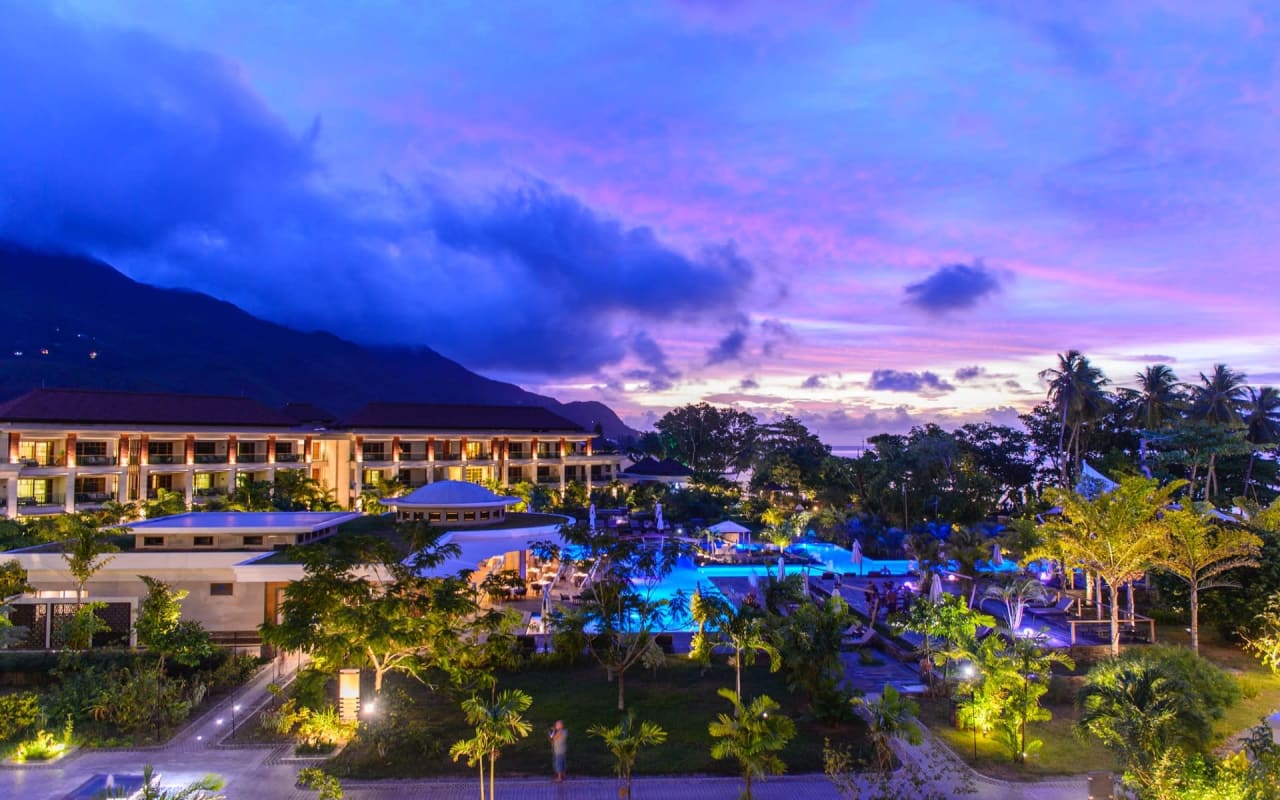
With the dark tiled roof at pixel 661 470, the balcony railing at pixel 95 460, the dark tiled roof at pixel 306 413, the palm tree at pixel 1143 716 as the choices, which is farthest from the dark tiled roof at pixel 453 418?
the palm tree at pixel 1143 716

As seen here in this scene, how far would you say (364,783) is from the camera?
42.0 feet


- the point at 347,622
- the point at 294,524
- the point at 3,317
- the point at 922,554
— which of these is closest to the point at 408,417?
the point at 294,524

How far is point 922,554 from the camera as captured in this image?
92.6 ft

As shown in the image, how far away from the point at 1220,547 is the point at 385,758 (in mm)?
21293

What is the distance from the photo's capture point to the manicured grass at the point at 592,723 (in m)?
13.6

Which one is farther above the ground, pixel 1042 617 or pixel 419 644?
pixel 419 644

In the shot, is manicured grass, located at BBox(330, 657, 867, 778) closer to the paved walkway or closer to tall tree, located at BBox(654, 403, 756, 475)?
the paved walkway

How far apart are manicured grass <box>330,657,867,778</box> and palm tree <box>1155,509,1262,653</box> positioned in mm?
11595

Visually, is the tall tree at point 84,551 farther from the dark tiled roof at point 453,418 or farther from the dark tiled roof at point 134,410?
the dark tiled roof at point 453,418

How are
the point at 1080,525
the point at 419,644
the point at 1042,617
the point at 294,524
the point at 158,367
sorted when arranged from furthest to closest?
the point at 158,367, the point at 1042,617, the point at 294,524, the point at 1080,525, the point at 419,644

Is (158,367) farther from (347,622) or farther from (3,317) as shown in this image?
(347,622)

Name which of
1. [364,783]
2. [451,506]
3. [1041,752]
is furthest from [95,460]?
[1041,752]

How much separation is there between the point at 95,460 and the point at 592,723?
3513 centimetres

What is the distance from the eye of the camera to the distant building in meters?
36.9
